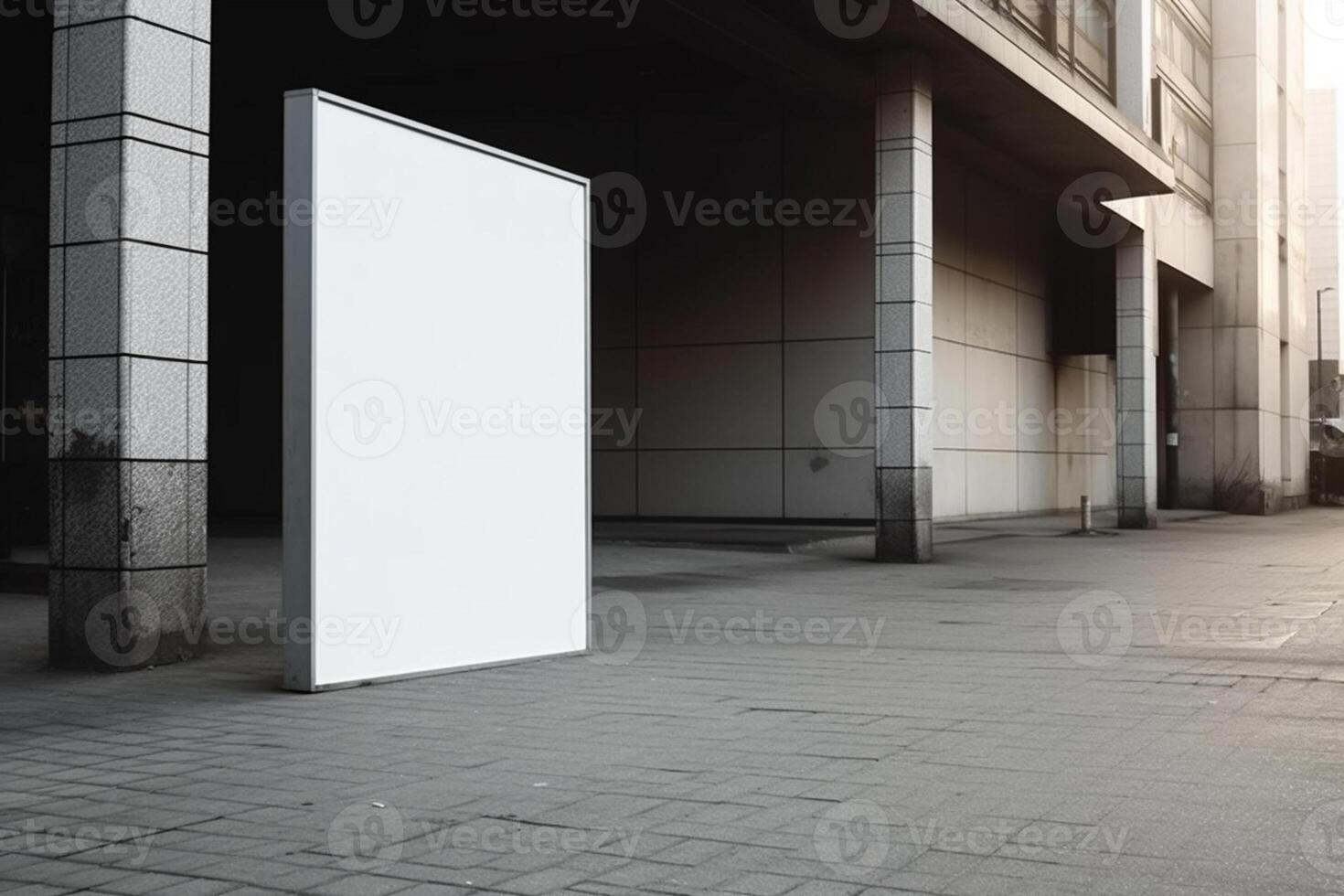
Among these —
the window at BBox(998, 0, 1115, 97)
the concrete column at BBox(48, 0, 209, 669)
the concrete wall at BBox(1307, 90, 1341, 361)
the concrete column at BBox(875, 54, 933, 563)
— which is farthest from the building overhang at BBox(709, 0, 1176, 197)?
the concrete wall at BBox(1307, 90, 1341, 361)

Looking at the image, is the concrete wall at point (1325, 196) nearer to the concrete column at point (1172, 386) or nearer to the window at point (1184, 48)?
the window at point (1184, 48)

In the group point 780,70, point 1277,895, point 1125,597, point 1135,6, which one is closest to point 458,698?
point 1277,895

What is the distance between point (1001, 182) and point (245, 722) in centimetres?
2649

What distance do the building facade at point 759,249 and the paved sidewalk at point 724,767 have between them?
214cm

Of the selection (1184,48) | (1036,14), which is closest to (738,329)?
(1036,14)

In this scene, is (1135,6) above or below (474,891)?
above

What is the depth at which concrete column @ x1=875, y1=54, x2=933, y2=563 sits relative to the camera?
744 inches

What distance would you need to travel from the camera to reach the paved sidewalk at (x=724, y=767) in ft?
15.4

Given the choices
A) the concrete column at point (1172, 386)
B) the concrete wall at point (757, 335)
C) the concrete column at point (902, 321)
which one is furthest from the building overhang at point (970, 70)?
the concrete column at point (1172, 386)

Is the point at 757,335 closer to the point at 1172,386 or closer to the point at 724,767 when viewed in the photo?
the point at 1172,386

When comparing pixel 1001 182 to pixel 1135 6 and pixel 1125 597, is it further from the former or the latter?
pixel 1125 597

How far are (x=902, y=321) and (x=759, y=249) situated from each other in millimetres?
7803

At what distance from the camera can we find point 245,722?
7398 mm

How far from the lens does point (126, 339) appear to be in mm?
9031
